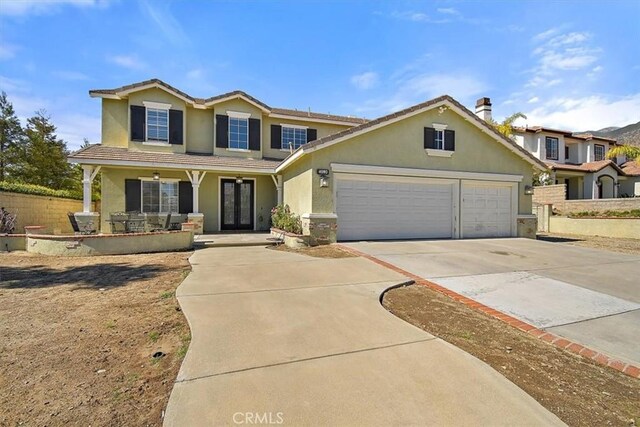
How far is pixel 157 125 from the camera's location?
14477 millimetres

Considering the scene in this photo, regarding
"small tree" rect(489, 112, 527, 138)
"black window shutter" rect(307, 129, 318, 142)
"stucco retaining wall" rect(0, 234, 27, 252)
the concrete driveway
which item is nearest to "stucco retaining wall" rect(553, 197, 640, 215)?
"small tree" rect(489, 112, 527, 138)

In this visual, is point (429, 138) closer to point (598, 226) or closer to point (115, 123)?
point (598, 226)

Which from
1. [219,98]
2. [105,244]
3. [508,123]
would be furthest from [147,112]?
[508,123]

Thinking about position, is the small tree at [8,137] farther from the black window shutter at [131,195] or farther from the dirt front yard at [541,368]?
the dirt front yard at [541,368]

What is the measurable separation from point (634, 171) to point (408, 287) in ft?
100

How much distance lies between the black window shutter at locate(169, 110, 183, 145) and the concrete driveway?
10190 millimetres

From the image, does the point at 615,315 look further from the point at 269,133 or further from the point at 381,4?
the point at 269,133

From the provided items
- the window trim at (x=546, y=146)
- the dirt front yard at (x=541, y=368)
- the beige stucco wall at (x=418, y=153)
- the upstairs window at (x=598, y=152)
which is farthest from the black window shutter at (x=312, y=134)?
the upstairs window at (x=598, y=152)

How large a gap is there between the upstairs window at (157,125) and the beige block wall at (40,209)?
5702 mm

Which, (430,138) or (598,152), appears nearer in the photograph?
(430,138)

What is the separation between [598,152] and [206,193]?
3178 cm

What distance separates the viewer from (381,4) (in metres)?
9.72

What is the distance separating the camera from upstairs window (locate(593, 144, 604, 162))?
86.6 feet

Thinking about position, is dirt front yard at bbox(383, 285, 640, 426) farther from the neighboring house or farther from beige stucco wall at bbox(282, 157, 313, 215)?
beige stucco wall at bbox(282, 157, 313, 215)
